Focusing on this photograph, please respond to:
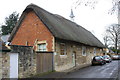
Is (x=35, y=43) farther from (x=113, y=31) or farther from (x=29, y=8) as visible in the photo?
(x=113, y=31)

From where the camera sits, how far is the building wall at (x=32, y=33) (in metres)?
15.5

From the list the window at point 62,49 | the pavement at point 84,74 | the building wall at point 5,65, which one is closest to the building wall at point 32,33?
the window at point 62,49

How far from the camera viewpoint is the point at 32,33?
17000mm

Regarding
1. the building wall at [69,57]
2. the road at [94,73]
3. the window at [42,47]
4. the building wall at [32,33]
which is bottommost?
the road at [94,73]

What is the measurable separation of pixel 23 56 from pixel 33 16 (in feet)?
24.5

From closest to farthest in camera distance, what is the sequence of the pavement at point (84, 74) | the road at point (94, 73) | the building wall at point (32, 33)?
the pavement at point (84, 74) < the road at point (94, 73) < the building wall at point (32, 33)

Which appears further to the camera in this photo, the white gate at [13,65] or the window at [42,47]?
the window at [42,47]

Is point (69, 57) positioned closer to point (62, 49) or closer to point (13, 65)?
point (62, 49)

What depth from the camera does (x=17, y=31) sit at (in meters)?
18.8

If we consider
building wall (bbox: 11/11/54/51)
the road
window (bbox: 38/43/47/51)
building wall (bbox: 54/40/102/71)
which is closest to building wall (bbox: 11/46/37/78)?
the road

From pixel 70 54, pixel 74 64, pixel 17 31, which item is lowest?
pixel 74 64

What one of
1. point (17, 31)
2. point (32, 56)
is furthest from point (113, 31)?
point (32, 56)

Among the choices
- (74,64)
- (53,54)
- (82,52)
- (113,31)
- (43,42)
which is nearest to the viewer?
(53,54)

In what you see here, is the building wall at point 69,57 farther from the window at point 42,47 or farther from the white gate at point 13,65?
the white gate at point 13,65
